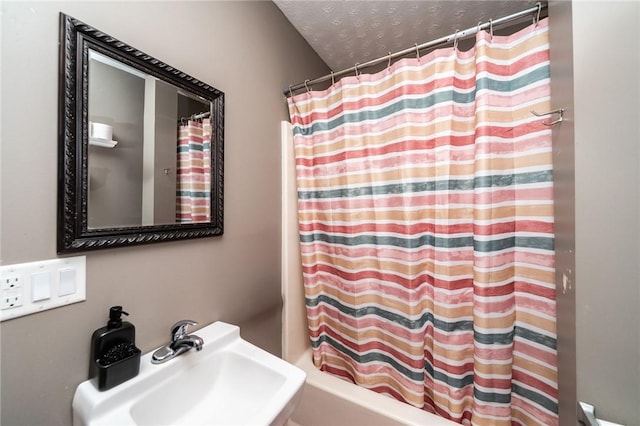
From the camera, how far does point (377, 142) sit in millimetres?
1220

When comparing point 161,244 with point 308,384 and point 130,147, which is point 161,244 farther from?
point 308,384

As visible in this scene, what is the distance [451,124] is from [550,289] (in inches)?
29.1

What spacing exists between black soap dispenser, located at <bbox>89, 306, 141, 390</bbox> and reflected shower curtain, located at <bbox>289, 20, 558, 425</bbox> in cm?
87

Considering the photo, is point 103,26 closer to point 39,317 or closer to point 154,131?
point 154,131

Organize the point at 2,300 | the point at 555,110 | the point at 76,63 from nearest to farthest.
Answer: the point at 2,300, the point at 76,63, the point at 555,110

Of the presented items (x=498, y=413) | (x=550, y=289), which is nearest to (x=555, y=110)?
(x=550, y=289)

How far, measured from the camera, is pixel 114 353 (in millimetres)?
684

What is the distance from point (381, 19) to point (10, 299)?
192 cm

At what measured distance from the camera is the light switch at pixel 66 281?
2.03ft

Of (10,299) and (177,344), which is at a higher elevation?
(10,299)

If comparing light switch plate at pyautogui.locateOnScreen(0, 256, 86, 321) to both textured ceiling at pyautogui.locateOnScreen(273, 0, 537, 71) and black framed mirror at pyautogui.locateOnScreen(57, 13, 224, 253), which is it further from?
textured ceiling at pyautogui.locateOnScreen(273, 0, 537, 71)

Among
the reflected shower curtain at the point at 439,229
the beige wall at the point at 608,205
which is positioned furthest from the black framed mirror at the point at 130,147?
the beige wall at the point at 608,205

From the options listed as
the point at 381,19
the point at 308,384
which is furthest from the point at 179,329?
the point at 381,19

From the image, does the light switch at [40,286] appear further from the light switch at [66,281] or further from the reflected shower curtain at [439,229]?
the reflected shower curtain at [439,229]
